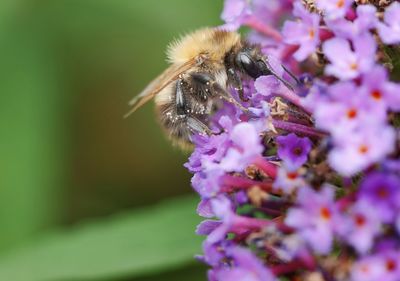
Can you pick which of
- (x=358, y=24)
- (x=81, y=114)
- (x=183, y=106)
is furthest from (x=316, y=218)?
(x=81, y=114)

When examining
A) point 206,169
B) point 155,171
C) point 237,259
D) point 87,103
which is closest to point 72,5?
point 87,103

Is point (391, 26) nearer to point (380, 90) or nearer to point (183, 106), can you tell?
point (380, 90)

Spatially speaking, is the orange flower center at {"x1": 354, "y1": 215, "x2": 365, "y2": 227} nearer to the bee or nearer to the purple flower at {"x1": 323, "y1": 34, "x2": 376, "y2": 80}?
the purple flower at {"x1": 323, "y1": 34, "x2": 376, "y2": 80}

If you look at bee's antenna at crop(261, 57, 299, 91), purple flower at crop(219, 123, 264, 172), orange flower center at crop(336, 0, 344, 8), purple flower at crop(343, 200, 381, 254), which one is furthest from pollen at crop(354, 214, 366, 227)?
orange flower center at crop(336, 0, 344, 8)

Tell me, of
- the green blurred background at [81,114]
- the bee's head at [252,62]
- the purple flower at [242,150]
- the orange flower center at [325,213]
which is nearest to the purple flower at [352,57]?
the purple flower at [242,150]

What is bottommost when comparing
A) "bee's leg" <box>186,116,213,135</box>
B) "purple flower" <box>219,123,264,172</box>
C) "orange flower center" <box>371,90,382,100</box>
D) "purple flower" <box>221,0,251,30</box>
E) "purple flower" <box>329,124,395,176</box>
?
"purple flower" <box>329,124,395,176</box>
